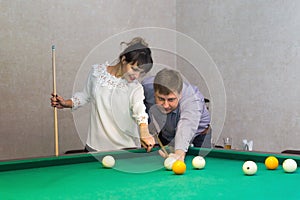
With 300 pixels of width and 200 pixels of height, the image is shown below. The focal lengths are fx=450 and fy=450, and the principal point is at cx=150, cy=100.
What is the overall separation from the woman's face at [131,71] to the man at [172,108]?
12 cm

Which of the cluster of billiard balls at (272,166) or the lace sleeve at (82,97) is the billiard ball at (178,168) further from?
the lace sleeve at (82,97)

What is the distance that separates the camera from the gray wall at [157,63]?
12.8 feet

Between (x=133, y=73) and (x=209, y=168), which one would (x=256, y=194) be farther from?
(x=133, y=73)

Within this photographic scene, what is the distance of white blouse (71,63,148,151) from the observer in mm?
2838

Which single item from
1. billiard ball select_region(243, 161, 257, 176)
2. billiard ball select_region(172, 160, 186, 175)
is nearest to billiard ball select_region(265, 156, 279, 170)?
billiard ball select_region(243, 161, 257, 176)

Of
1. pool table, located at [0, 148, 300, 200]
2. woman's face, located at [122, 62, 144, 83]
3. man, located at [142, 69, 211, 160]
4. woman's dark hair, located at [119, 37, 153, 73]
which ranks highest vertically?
woman's dark hair, located at [119, 37, 153, 73]

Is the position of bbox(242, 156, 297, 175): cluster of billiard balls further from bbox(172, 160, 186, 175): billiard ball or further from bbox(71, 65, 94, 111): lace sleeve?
bbox(71, 65, 94, 111): lace sleeve

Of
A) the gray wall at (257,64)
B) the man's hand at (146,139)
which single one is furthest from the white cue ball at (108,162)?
the gray wall at (257,64)

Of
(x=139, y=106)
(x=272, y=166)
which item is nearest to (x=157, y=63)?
(x=139, y=106)

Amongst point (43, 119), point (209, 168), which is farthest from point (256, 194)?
point (43, 119)

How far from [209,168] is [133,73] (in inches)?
35.2

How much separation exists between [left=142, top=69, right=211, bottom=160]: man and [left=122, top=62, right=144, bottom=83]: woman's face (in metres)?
0.12

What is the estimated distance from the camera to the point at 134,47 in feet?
9.04

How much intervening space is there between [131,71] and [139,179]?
3.43 ft
